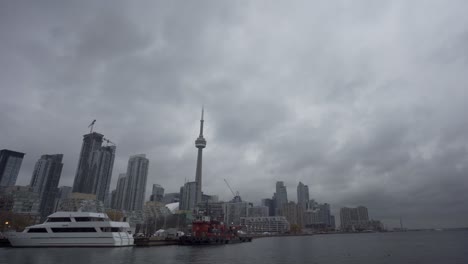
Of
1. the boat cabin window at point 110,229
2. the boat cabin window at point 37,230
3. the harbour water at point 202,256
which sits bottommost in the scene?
the harbour water at point 202,256

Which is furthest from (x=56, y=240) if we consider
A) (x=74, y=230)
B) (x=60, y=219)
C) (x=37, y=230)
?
(x=37, y=230)

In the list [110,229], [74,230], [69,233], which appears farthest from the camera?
[110,229]

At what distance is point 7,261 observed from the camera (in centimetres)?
5297

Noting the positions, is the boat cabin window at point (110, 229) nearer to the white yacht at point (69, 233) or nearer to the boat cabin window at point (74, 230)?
the white yacht at point (69, 233)

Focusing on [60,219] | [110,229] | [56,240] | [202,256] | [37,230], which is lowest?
[202,256]

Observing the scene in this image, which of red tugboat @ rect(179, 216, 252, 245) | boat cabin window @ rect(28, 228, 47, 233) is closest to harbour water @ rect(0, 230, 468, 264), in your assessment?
boat cabin window @ rect(28, 228, 47, 233)

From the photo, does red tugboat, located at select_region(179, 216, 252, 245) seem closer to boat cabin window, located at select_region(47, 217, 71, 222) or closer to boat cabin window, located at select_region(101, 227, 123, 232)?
boat cabin window, located at select_region(101, 227, 123, 232)

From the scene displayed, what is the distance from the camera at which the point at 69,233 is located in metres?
80.7

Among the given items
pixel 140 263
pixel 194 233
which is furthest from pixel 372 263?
pixel 194 233

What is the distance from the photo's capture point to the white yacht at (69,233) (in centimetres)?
7981

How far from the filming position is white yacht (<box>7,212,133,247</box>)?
79.8 metres

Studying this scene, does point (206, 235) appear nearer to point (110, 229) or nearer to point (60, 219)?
point (110, 229)

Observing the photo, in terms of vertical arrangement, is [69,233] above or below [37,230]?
below

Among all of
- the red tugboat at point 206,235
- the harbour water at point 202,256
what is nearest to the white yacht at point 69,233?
the harbour water at point 202,256
